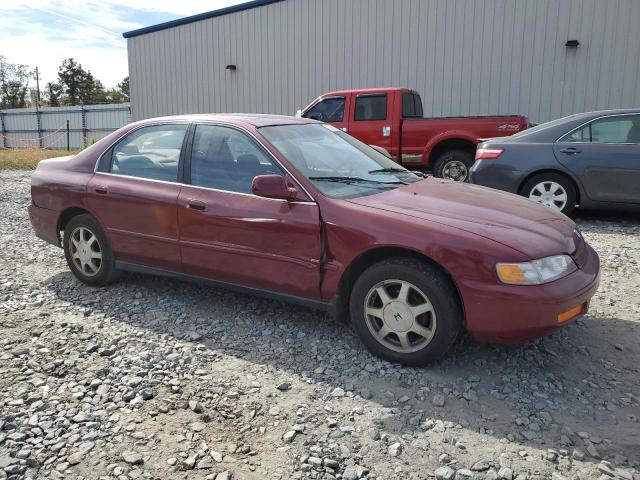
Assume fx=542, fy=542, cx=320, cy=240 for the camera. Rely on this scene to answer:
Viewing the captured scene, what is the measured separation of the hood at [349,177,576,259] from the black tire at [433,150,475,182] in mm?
5708

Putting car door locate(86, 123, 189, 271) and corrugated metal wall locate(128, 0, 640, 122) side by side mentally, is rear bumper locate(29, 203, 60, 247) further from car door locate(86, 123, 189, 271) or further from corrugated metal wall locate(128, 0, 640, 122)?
corrugated metal wall locate(128, 0, 640, 122)

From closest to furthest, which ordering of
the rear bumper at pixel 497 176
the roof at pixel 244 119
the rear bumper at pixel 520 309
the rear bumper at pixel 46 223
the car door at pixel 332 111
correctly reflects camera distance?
the rear bumper at pixel 520 309 < the roof at pixel 244 119 < the rear bumper at pixel 46 223 < the rear bumper at pixel 497 176 < the car door at pixel 332 111

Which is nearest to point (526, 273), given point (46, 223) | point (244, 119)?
point (244, 119)

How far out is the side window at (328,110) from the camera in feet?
34.6

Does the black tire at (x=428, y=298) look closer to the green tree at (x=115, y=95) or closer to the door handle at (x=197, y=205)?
the door handle at (x=197, y=205)

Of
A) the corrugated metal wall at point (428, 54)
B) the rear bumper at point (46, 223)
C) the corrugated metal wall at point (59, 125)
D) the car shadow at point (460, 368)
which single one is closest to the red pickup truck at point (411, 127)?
the corrugated metal wall at point (428, 54)

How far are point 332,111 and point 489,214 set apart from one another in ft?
25.6

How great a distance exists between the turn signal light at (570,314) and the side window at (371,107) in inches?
302

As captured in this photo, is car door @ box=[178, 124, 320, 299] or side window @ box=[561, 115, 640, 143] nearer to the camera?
car door @ box=[178, 124, 320, 299]

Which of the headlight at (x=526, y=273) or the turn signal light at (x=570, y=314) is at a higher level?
the headlight at (x=526, y=273)

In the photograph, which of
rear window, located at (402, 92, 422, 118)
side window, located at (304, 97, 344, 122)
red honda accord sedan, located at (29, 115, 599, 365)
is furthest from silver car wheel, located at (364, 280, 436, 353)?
side window, located at (304, 97, 344, 122)

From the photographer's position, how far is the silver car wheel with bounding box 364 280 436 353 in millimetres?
3082

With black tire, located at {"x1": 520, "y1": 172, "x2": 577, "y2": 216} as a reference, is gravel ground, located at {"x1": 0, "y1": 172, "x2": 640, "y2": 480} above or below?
below

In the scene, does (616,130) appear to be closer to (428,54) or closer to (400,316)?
(400,316)
